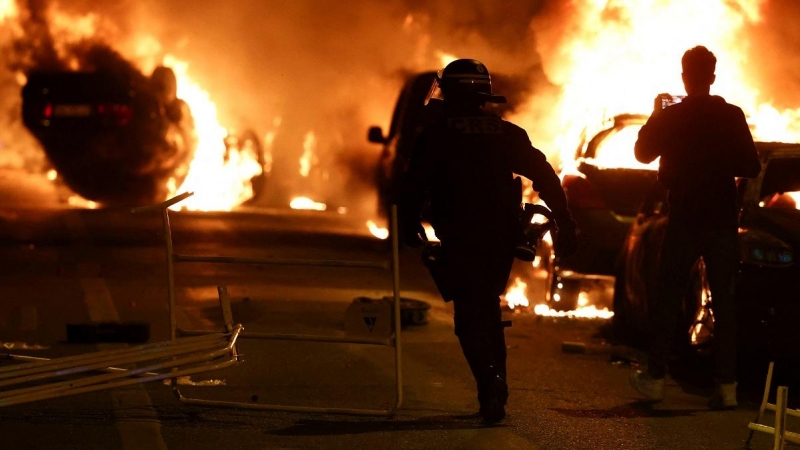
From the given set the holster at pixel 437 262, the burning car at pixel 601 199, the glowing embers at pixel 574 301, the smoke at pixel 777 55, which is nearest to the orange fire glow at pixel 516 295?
the glowing embers at pixel 574 301

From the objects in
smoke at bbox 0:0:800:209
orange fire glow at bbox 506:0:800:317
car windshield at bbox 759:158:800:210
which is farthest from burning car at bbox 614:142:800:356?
smoke at bbox 0:0:800:209

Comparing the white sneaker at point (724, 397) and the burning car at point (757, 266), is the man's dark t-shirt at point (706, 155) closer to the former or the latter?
the burning car at point (757, 266)

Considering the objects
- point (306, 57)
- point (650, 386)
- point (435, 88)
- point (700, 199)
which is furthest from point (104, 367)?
point (306, 57)

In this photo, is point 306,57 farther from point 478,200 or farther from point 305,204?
point 478,200

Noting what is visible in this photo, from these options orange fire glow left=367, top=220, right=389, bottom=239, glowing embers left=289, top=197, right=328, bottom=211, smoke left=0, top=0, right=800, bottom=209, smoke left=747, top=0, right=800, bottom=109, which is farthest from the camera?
glowing embers left=289, top=197, right=328, bottom=211

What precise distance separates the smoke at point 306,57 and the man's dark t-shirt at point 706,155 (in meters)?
12.9

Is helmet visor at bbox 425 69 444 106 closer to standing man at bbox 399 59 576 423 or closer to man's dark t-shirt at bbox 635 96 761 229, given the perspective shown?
standing man at bbox 399 59 576 423

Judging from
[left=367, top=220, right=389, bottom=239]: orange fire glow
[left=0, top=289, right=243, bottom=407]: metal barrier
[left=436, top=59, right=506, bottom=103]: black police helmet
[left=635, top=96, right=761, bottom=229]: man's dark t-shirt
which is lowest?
[left=0, top=289, right=243, bottom=407]: metal barrier

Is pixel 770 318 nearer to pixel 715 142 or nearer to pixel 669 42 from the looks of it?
pixel 715 142

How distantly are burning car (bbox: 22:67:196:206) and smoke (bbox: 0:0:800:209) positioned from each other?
1395mm

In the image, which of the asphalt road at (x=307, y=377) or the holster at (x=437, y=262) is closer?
the asphalt road at (x=307, y=377)

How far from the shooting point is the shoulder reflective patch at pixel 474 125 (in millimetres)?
7113

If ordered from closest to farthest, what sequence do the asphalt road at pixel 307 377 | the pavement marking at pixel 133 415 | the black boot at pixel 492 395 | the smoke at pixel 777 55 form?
1. the pavement marking at pixel 133 415
2. the asphalt road at pixel 307 377
3. the black boot at pixel 492 395
4. the smoke at pixel 777 55

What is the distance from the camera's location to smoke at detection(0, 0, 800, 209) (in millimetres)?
23062
